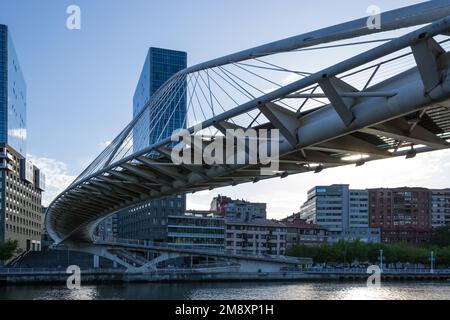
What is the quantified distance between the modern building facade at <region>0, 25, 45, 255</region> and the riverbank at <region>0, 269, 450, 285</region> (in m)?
34.6

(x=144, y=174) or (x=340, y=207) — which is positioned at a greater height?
(x=144, y=174)

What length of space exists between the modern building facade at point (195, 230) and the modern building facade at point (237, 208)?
18413 mm

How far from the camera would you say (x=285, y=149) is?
47.9 ft

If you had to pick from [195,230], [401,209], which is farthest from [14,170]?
[401,209]

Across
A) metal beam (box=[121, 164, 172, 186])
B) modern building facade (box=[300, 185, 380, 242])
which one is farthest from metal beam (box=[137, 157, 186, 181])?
modern building facade (box=[300, 185, 380, 242])

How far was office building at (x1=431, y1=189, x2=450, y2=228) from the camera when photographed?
15012cm

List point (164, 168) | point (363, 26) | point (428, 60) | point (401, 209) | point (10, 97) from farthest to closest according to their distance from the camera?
1. point (401, 209)
2. point (10, 97)
3. point (164, 168)
4. point (363, 26)
5. point (428, 60)

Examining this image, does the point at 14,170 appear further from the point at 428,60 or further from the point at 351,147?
the point at 428,60

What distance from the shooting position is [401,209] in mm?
141125

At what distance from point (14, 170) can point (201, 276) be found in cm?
4951

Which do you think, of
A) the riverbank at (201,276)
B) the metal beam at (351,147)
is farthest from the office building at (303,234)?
the metal beam at (351,147)

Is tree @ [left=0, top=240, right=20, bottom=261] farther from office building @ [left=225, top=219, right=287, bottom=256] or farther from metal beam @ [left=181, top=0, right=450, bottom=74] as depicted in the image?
metal beam @ [left=181, top=0, right=450, bottom=74]

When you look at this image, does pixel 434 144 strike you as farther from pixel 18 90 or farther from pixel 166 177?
pixel 18 90
